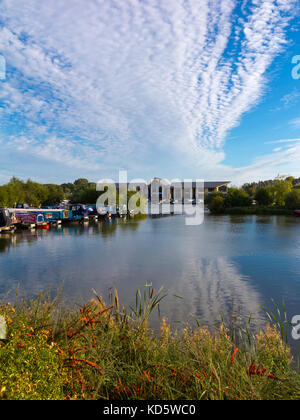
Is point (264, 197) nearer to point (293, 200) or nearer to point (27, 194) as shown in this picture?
point (293, 200)

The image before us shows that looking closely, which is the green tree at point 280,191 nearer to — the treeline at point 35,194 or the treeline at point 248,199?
the treeline at point 248,199

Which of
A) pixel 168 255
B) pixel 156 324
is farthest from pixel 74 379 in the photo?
pixel 168 255

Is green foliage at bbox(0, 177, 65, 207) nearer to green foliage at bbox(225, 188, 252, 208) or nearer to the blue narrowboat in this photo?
the blue narrowboat

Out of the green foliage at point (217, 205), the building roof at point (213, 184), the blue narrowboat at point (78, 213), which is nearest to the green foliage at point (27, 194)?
the blue narrowboat at point (78, 213)

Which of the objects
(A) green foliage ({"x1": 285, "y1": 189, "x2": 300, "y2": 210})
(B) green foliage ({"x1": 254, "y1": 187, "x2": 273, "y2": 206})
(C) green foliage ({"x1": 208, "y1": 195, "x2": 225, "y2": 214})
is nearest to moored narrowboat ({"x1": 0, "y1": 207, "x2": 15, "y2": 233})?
(C) green foliage ({"x1": 208, "y1": 195, "x2": 225, "y2": 214})

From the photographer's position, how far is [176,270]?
14.0 meters

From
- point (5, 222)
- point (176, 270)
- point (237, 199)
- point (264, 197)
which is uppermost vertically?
point (264, 197)

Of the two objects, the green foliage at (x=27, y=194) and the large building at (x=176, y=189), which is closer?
the green foliage at (x=27, y=194)

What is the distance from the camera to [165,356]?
12.5 ft

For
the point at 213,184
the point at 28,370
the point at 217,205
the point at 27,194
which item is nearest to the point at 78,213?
the point at 27,194

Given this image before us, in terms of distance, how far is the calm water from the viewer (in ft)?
32.3

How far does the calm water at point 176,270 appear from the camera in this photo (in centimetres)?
985
